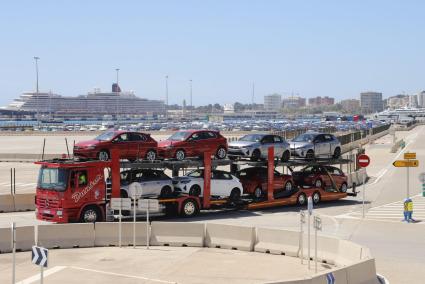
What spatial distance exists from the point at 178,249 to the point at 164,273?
11.0 feet

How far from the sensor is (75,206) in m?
23.3

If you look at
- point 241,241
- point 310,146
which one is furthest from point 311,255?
point 310,146

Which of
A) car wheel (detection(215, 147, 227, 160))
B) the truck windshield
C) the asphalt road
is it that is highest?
car wheel (detection(215, 147, 227, 160))

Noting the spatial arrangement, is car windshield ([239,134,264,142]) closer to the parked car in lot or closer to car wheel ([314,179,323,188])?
car wheel ([314,179,323,188])

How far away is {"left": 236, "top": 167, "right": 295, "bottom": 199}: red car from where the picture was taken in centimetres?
2997

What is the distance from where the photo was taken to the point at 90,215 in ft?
78.2

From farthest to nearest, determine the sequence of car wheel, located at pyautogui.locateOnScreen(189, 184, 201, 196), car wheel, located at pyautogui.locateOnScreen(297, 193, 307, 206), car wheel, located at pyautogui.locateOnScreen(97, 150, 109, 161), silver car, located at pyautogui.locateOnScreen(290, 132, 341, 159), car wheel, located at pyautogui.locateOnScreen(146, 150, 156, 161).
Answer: silver car, located at pyautogui.locateOnScreen(290, 132, 341, 159)
car wheel, located at pyautogui.locateOnScreen(297, 193, 307, 206)
car wheel, located at pyautogui.locateOnScreen(146, 150, 156, 161)
car wheel, located at pyautogui.locateOnScreen(189, 184, 201, 196)
car wheel, located at pyautogui.locateOnScreen(97, 150, 109, 161)

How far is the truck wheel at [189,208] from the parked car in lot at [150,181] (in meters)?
0.72

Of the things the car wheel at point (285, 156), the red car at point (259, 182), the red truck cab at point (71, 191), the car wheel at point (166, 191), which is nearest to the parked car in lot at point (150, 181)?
the car wheel at point (166, 191)

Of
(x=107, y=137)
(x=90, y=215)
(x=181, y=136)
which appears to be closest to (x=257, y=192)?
(x=181, y=136)

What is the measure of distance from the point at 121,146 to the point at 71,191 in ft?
15.4

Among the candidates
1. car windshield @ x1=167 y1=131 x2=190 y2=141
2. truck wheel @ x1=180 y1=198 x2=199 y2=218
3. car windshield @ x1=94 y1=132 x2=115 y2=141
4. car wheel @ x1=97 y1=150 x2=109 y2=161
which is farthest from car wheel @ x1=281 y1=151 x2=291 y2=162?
car wheel @ x1=97 y1=150 x2=109 y2=161

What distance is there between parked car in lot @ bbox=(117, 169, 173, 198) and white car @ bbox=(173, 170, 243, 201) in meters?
0.64

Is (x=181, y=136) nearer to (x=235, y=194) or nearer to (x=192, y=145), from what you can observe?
(x=192, y=145)
